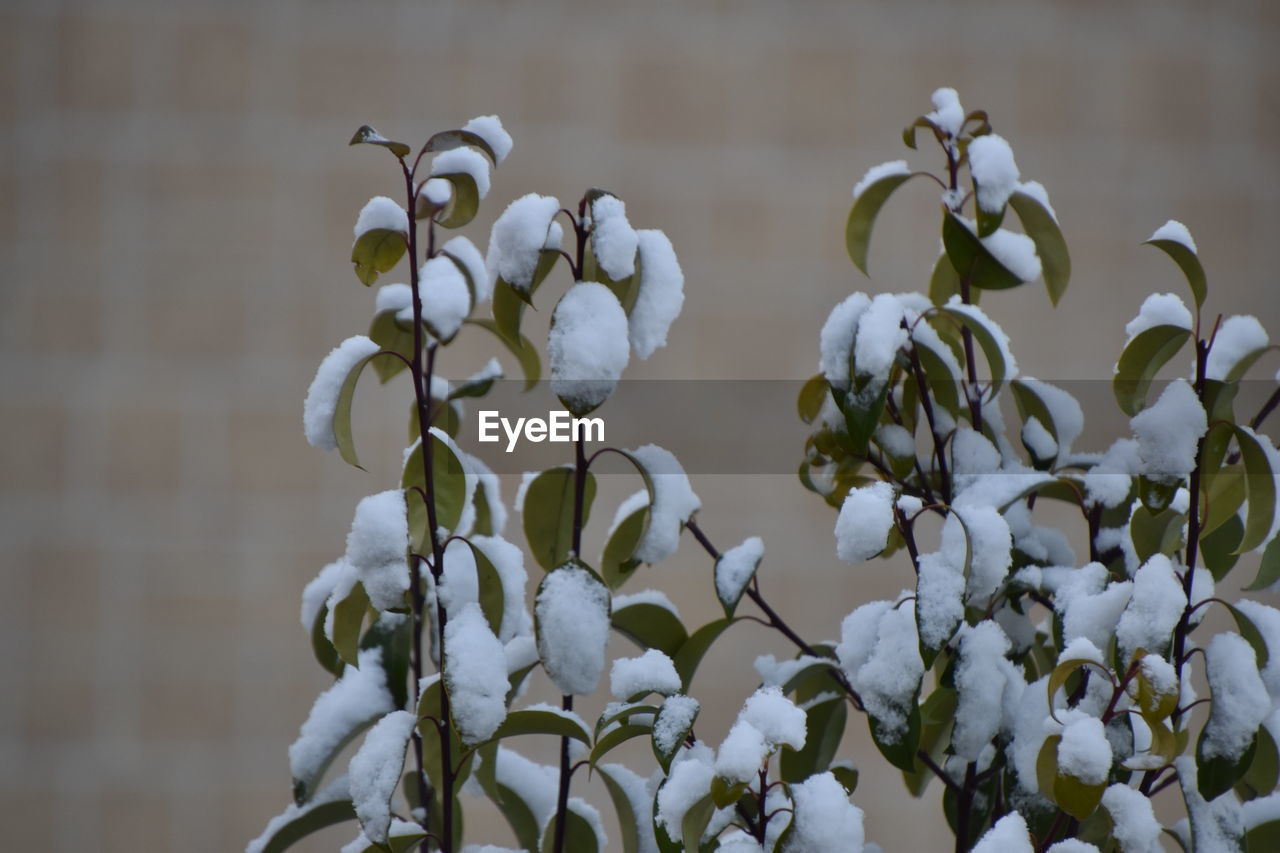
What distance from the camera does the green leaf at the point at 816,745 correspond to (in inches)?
29.8

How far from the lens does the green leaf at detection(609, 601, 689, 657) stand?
2.51ft

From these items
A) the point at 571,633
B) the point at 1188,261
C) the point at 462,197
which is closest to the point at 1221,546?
the point at 1188,261

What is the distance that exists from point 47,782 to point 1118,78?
1.91 meters

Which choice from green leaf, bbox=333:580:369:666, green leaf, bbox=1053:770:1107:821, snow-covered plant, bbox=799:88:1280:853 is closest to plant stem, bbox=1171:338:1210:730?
snow-covered plant, bbox=799:88:1280:853

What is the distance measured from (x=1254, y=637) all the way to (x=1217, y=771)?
0.10m

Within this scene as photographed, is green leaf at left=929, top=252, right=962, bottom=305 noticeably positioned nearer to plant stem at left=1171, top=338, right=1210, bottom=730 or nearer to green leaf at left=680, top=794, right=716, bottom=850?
plant stem at left=1171, top=338, right=1210, bottom=730

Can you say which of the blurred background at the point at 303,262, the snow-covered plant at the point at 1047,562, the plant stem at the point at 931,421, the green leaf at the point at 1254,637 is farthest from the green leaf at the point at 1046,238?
the blurred background at the point at 303,262

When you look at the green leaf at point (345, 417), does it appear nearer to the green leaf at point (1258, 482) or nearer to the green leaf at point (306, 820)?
the green leaf at point (306, 820)

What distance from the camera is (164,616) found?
1.70 meters

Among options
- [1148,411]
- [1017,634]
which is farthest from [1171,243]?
[1017,634]

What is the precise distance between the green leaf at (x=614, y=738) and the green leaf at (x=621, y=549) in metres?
0.10

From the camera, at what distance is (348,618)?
2.21 feet

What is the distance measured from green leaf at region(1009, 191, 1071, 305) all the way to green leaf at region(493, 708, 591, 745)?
0.42m

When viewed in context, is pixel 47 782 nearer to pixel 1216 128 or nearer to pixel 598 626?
pixel 598 626
